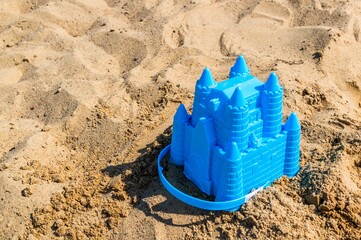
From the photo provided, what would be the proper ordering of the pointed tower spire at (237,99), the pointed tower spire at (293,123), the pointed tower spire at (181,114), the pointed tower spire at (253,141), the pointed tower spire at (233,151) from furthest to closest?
the pointed tower spire at (181,114)
the pointed tower spire at (293,123)
the pointed tower spire at (253,141)
the pointed tower spire at (233,151)
the pointed tower spire at (237,99)

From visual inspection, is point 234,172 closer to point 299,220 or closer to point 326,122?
point 299,220

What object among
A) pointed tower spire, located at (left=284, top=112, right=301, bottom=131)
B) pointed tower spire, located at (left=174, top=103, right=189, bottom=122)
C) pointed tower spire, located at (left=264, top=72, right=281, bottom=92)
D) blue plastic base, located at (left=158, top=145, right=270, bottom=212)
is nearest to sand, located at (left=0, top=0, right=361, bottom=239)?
blue plastic base, located at (left=158, top=145, right=270, bottom=212)

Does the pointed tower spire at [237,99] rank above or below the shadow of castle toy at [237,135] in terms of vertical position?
above

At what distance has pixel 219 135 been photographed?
313 centimetres

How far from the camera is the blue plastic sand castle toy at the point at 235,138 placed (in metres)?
3.03

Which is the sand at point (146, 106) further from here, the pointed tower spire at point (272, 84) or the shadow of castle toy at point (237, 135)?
the pointed tower spire at point (272, 84)

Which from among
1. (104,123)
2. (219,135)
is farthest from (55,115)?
(219,135)

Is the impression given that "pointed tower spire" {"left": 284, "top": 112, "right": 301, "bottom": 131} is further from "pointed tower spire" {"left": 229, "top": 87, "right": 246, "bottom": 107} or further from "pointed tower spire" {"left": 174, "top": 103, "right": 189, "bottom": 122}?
"pointed tower spire" {"left": 174, "top": 103, "right": 189, "bottom": 122}

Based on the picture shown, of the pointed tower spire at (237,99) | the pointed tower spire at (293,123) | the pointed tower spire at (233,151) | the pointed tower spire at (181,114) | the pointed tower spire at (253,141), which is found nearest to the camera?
the pointed tower spire at (237,99)

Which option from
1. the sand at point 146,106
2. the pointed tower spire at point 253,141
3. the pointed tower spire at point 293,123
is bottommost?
the sand at point 146,106

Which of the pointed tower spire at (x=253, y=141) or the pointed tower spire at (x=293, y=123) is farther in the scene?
the pointed tower spire at (x=293, y=123)

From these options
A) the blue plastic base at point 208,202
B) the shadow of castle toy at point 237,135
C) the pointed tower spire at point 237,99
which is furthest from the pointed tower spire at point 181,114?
the pointed tower spire at point 237,99

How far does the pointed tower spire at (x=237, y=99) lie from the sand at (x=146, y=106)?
0.70 meters

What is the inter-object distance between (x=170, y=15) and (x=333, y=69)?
1.97m
